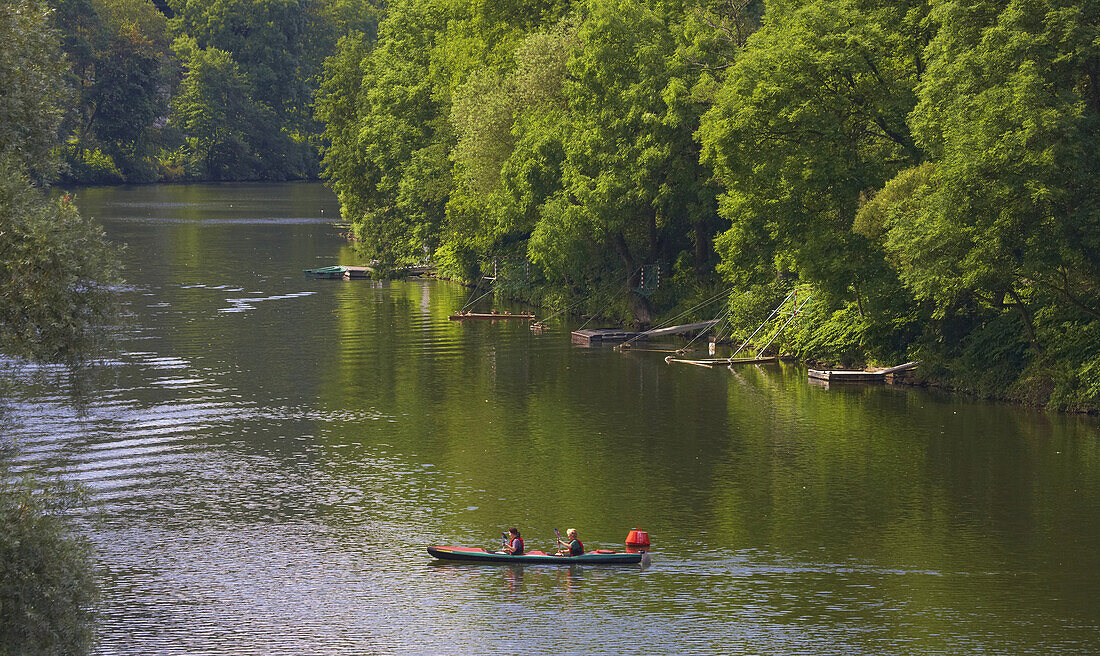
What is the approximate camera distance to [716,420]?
50.3 m

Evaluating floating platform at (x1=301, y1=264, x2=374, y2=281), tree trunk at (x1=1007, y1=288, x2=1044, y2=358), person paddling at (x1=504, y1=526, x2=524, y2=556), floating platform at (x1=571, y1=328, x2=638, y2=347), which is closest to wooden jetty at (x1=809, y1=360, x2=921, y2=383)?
tree trunk at (x1=1007, y1=288, x2=1044, y2=358)

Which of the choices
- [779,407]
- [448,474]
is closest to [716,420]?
[779,407]

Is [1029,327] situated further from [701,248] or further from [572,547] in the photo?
[572,547]

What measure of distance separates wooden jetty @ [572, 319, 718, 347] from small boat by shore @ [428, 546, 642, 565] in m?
34.3

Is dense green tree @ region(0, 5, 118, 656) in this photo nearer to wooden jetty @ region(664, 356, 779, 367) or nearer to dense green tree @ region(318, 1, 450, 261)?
wooden jetty @ region(664, 356, 779, 367)

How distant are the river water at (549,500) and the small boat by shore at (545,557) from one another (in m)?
0.29

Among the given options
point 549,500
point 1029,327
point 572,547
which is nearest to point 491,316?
point 1029,327

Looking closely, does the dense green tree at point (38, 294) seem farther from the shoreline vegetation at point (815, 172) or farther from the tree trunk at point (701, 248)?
the tree trunk at point (701, 248)

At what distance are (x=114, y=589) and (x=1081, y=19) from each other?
3601 centimetres

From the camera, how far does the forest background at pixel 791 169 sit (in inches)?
1820

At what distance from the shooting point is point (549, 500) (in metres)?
39.8

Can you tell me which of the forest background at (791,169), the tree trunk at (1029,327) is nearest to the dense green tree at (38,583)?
the forest background at (791,169)

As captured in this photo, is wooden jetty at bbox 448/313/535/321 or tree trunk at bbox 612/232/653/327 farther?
wooden jetty at bbox 448/313/535/321

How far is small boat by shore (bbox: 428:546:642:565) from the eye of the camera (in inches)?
1329
